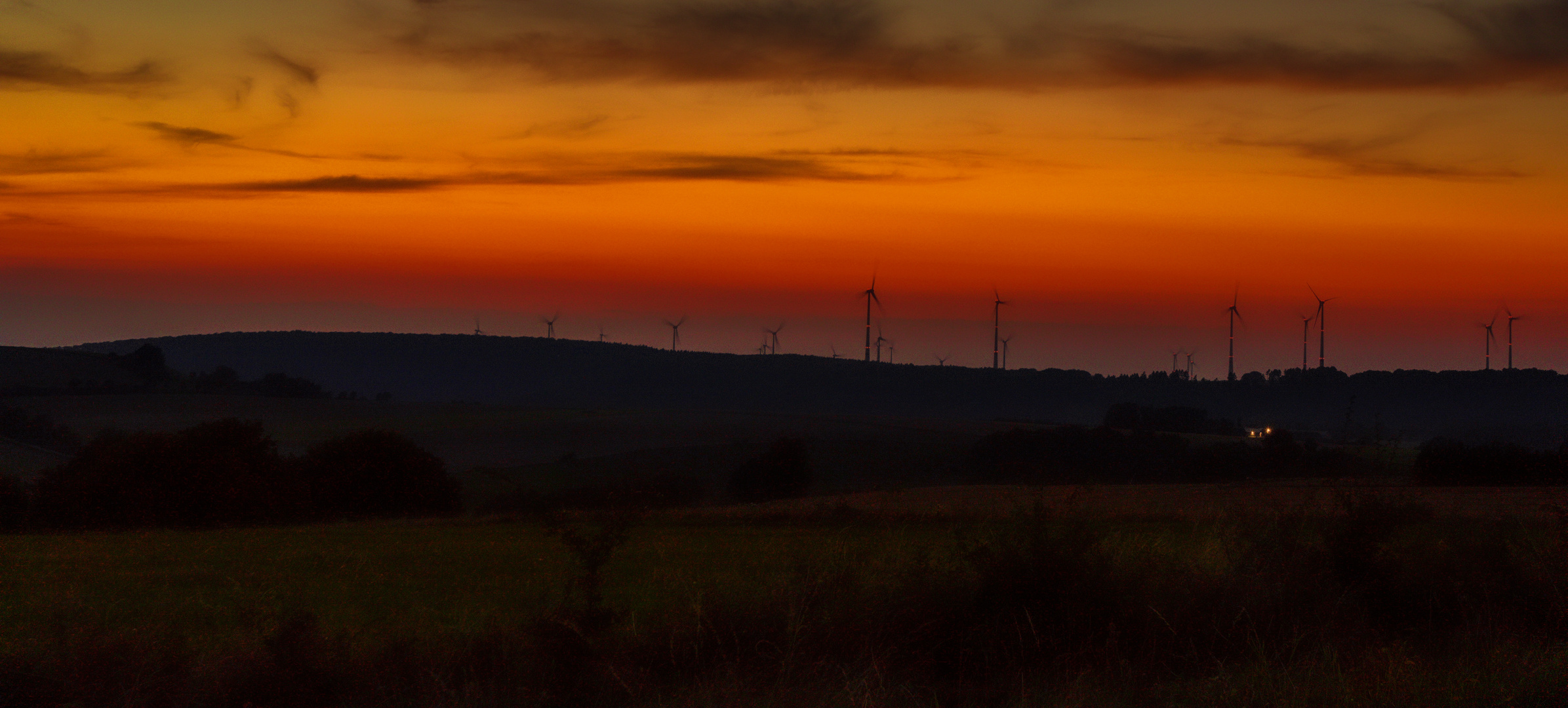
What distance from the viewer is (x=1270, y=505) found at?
19.6 meters

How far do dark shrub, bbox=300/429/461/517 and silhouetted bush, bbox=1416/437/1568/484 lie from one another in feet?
167

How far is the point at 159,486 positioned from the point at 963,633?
46.8 meters

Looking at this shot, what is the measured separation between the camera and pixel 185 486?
50.8m

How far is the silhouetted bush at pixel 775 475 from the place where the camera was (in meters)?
80.3

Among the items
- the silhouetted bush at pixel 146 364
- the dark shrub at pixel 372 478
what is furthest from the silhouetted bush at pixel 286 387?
the dark shrub at pixel 372 478

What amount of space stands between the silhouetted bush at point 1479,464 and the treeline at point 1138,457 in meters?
9.66

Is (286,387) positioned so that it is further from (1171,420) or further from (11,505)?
(1171,420)

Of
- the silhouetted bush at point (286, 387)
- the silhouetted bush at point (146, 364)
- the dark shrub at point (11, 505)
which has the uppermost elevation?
the silhouetted bush at point (146, 364)

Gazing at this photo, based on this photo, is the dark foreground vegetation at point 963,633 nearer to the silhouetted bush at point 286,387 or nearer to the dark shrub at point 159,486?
the dark shrub at point 159,486

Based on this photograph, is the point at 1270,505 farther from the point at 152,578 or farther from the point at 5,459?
the point at 5,459

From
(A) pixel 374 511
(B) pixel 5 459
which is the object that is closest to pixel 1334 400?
(A) pixel 374 511

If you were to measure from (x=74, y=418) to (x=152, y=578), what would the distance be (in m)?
98.4

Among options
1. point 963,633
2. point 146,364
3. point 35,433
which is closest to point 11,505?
point 963,633

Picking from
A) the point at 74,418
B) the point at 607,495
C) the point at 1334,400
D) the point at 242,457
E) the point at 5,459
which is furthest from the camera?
the point at 1334,400
